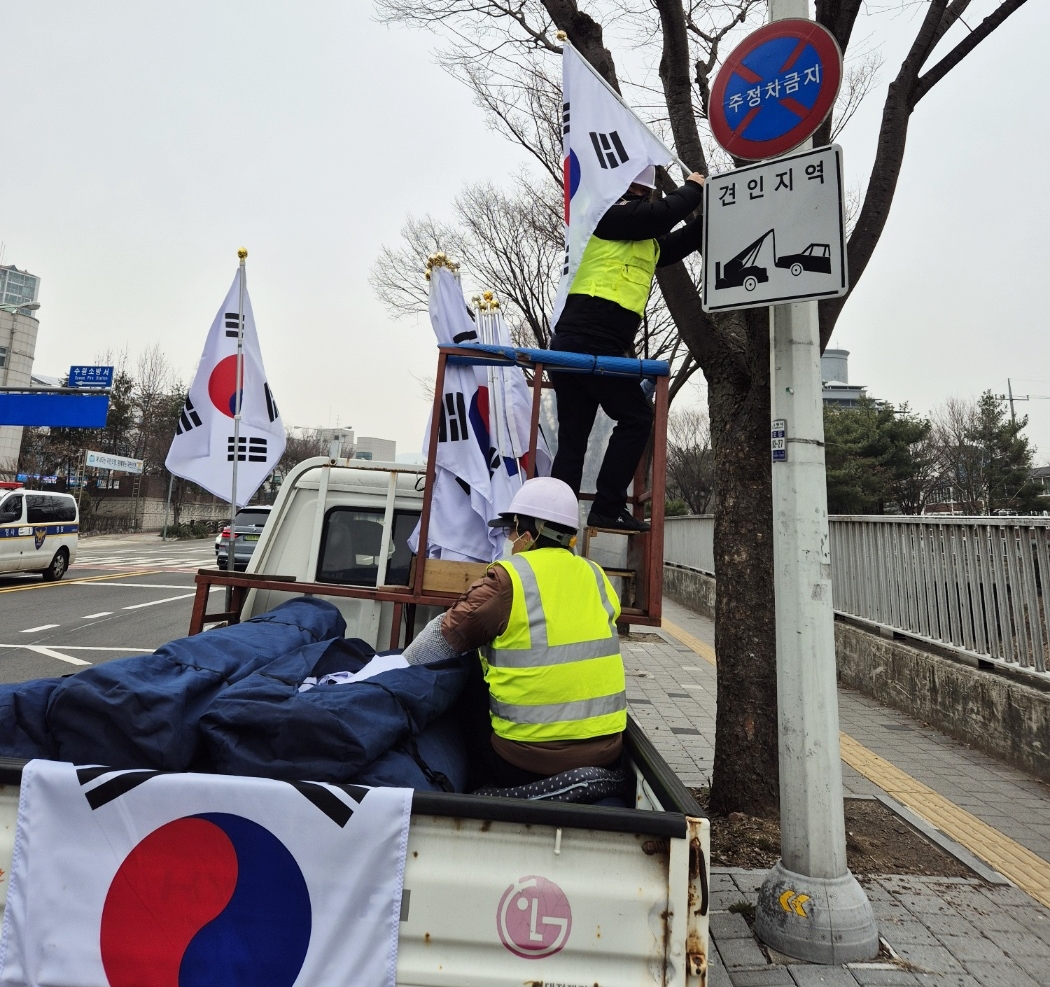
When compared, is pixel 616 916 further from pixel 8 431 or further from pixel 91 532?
pixel 8 431

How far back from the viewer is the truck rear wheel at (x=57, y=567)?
1691 centimetres

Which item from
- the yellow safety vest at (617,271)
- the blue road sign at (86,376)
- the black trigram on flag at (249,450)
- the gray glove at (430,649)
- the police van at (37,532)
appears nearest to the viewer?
the gray glove at (430,649)

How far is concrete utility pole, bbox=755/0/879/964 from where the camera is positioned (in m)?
2.89

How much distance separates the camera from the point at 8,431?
40.1 meters

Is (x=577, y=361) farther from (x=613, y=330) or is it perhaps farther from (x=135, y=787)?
(x=135, y=787)

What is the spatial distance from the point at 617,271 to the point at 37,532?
16622 millimetres

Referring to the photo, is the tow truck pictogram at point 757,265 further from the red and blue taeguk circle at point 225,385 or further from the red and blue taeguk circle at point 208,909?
the red and blue taeguk circle at point 225,385

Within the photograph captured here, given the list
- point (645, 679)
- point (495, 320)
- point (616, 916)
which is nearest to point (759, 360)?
point (495, 320)

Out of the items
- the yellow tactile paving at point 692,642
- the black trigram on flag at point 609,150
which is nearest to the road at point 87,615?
the black trigram on flag at point 609,150

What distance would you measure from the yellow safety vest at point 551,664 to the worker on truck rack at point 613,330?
3.83 feet

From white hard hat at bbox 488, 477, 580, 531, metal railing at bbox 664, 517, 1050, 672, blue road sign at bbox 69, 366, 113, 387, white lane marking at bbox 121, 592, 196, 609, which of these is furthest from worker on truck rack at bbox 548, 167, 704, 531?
blue road sign at bbox 69, 366, 113, 387

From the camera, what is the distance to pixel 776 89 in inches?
129

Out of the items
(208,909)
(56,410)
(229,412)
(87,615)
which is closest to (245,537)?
(87,615)

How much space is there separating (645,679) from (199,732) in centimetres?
747
